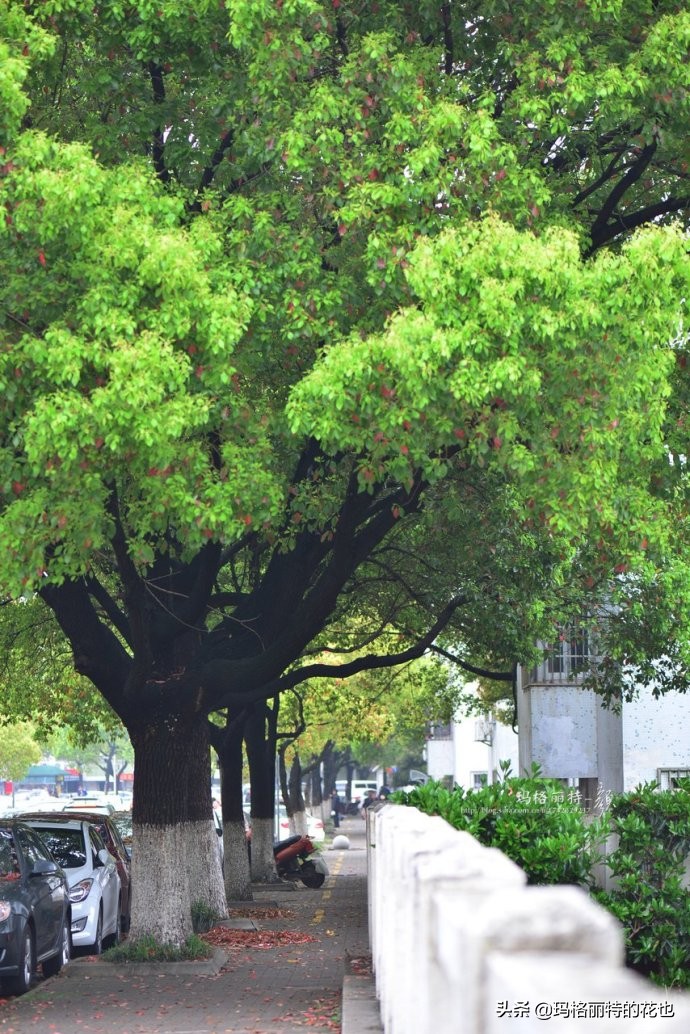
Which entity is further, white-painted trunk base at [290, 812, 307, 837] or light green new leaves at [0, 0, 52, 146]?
white-painted trunk base at [290, 812, 307, 837]

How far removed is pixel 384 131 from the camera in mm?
13359

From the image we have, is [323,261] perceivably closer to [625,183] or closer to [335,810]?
[625,183]

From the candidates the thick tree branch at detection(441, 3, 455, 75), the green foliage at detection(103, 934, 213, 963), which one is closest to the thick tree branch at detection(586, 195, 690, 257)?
the thick tree branch at detection(441, 3, 455, 75)

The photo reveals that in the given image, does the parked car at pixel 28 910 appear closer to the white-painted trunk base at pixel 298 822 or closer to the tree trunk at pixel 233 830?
the tree trunk at pixel 233 830

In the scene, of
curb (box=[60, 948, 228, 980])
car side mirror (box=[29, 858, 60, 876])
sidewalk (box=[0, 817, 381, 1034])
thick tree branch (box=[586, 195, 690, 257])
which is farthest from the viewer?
curb (box=[60, 948, 228, 980])

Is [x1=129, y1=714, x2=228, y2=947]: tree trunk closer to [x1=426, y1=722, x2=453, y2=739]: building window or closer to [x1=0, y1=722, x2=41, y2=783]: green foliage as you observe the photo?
[x1=426, y1=722, x2=453, y2=739]: building window

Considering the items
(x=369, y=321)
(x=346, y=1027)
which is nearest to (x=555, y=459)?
(x=369, y=321)

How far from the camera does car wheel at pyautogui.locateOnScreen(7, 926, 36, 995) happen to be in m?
13.9

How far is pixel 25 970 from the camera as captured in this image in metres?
14.0

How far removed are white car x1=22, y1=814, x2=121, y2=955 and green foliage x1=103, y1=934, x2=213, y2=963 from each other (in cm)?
199

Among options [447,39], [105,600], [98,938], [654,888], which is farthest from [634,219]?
[98,938]

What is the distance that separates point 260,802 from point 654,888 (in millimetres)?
21936

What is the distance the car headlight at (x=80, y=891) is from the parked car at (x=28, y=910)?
172 cm

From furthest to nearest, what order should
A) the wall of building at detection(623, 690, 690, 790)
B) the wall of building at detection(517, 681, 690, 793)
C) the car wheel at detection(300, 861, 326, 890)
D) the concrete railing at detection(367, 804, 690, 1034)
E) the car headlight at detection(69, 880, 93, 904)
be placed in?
1. the car wheel at detection(300, 861, 326, 890)
2. the wall of building at detection(517, 681, 690, 793)
3. the wall of building at detection(623, 690, 690, 790)
4. the car headlight at detection(69, 880, 93, 904)
5. the concrete railing at detection(367, 804, 690, 1034)
